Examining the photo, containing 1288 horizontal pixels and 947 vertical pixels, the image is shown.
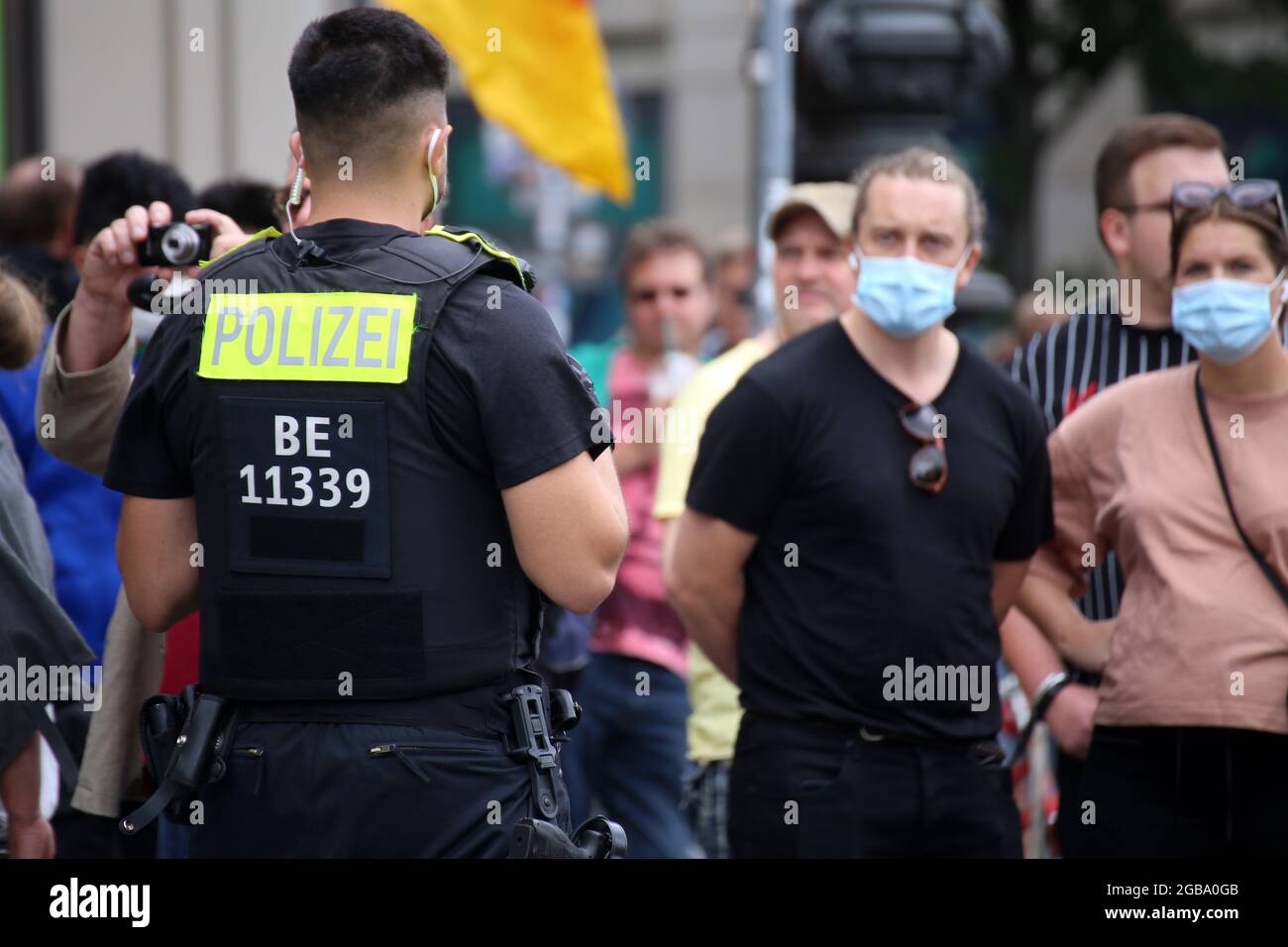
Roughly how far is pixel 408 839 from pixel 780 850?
1.26 metres

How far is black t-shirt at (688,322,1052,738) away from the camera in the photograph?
13.0 feet

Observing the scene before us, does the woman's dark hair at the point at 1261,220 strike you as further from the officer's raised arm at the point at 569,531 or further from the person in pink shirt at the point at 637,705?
the person in pink shirt at the point at 637,705

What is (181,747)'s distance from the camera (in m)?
2.99

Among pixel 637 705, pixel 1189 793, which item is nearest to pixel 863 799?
pixel 1189 793

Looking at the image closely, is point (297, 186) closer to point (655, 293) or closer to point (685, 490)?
point (685, 490)

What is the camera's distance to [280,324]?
2.97 m

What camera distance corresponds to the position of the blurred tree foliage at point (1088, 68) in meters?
20.2

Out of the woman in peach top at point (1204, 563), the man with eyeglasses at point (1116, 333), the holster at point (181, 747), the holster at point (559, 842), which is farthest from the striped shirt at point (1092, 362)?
the holster at point (181, 747)
